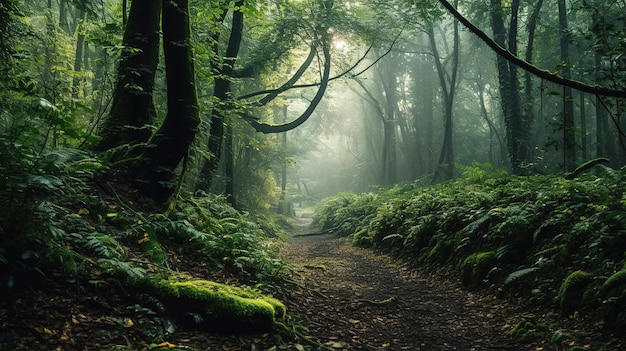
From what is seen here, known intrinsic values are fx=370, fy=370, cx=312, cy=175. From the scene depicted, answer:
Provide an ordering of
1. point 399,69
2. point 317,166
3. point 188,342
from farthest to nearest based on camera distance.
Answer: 1. point 317,166
2. point 399,69
3. point 188,342

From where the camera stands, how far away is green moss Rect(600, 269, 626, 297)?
382 centimetres

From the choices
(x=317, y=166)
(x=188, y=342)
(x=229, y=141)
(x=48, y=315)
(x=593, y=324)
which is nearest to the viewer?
(x=48, y=315)

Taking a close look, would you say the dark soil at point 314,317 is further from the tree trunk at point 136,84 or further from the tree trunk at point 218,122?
the tree trunk at point 218,122

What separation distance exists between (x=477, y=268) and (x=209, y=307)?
4552 mm

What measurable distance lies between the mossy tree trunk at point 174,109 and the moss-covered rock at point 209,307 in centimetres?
271

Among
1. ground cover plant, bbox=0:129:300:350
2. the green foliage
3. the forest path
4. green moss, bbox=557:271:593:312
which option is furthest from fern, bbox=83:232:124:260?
green moss, bbox=557:271:593:312

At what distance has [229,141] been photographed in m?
13.6

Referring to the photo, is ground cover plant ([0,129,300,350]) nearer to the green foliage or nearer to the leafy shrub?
the green foliage

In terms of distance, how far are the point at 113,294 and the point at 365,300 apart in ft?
12.0

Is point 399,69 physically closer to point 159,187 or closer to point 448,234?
point 448,234

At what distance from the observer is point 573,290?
4.38 meters

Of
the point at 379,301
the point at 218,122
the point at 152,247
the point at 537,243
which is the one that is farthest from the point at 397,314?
the point at 218,122

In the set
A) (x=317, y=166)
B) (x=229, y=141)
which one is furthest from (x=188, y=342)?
(x=317, y=166)

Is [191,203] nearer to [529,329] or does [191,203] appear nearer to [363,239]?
[529,329]
